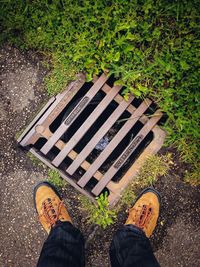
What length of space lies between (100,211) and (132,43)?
4.20 feet

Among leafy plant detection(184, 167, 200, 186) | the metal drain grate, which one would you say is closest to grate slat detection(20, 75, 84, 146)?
the metal drain grate

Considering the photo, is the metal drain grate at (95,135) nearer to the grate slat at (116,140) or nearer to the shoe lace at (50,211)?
the grate slat at (116,140)

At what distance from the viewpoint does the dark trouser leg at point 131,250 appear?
2.00 metres

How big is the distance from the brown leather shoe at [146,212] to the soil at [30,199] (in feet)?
0.24

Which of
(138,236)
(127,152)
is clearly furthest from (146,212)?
(127,152)

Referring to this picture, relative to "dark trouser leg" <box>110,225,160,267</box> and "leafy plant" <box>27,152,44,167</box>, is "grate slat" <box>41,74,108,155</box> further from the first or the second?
"dark trouser leg" <box>110,225,160,267</box>

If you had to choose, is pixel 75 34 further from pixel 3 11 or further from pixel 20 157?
pixel 20 157

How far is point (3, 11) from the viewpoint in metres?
2.39

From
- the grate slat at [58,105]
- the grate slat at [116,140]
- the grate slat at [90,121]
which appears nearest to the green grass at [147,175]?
the grate slat at [116,140]

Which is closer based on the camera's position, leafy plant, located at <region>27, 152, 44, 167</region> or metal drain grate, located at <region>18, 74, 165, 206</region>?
metal drain grate, located at <region>18, 74, 165, 206</region>

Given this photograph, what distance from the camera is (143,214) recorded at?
2.49m

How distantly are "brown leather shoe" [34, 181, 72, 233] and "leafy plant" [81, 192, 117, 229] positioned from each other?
0.17 m

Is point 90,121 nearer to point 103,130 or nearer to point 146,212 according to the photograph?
point 103,130

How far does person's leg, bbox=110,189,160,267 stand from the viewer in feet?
6.66
